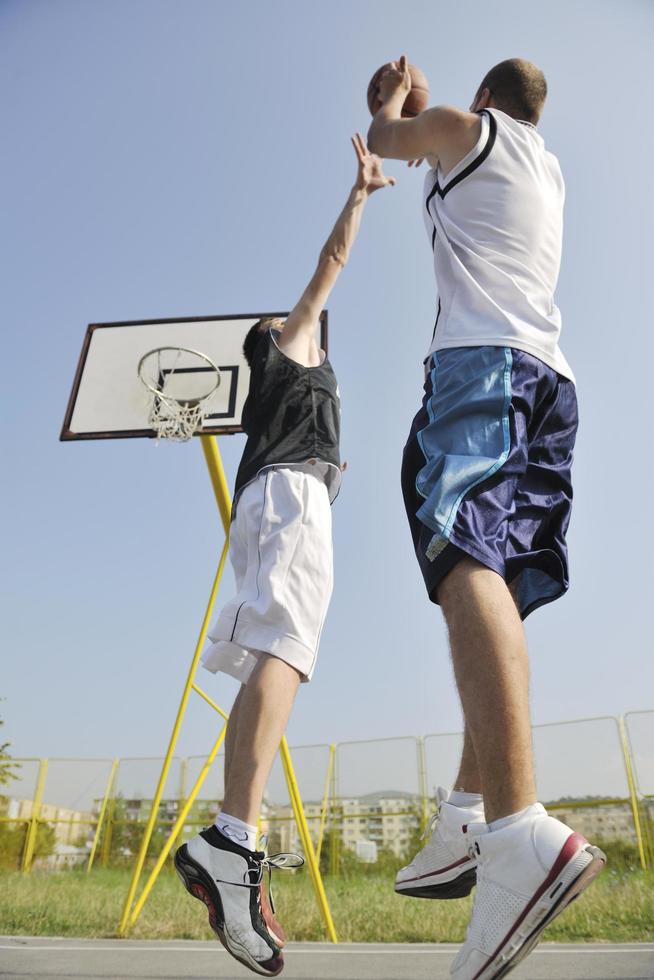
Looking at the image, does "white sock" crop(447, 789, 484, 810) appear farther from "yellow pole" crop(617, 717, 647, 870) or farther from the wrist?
"yellow pole" crop(617, 717, 647, 870)

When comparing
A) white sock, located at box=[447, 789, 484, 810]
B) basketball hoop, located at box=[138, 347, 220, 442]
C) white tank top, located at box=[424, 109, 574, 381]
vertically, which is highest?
basketball hoop, located at box=[138, 347, 220, 442]

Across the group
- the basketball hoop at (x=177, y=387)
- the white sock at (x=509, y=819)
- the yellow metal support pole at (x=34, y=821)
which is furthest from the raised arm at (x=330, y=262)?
the yellow metal support pole at (x=34, y=821)

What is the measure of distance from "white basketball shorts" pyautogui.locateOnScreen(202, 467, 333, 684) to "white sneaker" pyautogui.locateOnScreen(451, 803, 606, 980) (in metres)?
1.09

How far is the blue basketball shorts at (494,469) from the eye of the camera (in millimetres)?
1513

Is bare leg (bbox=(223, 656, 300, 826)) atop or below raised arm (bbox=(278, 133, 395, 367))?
below

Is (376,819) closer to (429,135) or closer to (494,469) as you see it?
(494,469)

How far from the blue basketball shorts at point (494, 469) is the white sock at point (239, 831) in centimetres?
98

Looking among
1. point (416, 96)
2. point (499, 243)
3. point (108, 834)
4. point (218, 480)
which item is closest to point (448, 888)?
point (499, 243)

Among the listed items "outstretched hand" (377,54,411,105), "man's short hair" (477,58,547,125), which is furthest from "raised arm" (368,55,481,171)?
"man's short hair" (477,58,547,125)

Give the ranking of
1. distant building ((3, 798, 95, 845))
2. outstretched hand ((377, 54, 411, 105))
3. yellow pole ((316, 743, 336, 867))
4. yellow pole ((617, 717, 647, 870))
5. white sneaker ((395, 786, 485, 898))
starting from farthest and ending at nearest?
1. distant building ((3, 798, 95, 845))
2. yellow pole ((316, 743, 336, 867))
3. yellow pole ((617, 717, 647, 870))
4. outstretched hand ((377, 54, 411, 105))
5. white sneaker ((395, 786, 485, 898))

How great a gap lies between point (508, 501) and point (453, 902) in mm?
5681

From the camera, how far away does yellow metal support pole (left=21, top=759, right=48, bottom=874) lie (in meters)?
12.1

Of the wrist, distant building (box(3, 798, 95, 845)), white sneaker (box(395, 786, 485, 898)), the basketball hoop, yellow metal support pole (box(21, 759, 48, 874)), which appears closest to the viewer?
white sneaker (box(395, 786, 485, 898))

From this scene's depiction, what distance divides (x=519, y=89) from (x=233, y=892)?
255cm
